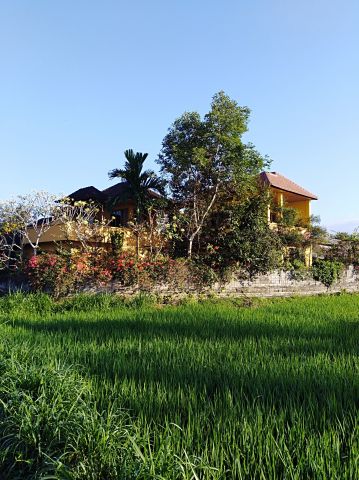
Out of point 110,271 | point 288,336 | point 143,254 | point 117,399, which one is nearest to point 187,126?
point 143,254

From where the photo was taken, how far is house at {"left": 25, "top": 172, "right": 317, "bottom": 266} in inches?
466

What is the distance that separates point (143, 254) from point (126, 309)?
3419mm

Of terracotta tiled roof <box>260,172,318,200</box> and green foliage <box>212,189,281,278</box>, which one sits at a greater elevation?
terracotta tiled roof <box>260,172,318,200</box>

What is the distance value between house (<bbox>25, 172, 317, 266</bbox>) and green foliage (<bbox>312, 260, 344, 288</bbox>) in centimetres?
82

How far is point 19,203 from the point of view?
11758mm

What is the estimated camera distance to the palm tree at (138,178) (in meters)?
11.6

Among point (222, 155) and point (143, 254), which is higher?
point (222, 155)

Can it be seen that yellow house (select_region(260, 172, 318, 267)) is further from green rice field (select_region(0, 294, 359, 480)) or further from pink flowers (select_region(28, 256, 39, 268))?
green rice field (select_region(0, 294, 359, 480))

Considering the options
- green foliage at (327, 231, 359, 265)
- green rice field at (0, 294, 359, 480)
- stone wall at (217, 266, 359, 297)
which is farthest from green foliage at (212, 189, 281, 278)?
green rice field at (0, 294, 359, 480)

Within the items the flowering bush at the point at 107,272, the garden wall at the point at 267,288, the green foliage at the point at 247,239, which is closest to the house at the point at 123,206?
the flowering bush at the point at 107,272

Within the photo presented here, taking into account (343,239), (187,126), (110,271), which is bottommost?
(110,271)

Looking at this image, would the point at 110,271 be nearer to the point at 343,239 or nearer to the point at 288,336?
the point at 288,336

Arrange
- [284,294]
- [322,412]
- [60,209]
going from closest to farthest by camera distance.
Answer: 1. [322,412]
2. [60,209]
3. [284,294]

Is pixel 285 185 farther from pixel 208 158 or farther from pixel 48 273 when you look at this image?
pixel 48 273
